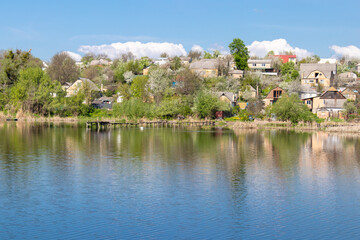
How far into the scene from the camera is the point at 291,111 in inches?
3794

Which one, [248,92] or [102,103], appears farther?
[102,103]

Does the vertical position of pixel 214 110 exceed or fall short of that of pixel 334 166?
it exceeds it

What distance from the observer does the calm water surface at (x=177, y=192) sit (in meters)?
25.0

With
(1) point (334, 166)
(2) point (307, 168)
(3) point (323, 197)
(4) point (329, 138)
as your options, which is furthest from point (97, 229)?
(4) point (329, 138)

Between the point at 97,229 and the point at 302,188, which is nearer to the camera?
the point at 97,229

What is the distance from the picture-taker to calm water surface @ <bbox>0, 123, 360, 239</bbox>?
985 inches

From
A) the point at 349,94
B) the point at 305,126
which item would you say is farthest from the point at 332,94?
the point at 305,126

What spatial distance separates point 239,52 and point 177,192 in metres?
125

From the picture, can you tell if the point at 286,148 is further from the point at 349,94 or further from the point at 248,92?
the point at 349,94

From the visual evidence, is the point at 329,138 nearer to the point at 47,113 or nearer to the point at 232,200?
the point at 232,200

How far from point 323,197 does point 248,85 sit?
100m

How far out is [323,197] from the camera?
107 ft

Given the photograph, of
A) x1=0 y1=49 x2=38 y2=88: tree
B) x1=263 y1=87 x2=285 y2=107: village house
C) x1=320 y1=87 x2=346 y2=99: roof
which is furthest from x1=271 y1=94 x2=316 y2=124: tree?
x1=0 y1=49 x2=38 y2=88: tree

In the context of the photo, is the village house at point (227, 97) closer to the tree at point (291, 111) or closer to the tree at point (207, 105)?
the tree at point (207, 105)
